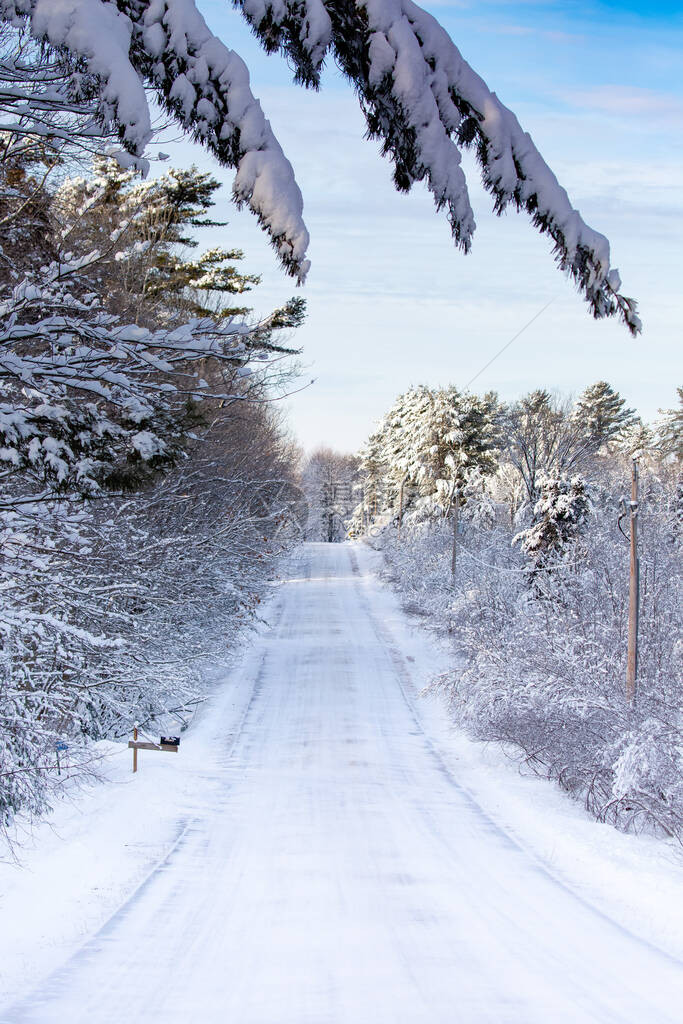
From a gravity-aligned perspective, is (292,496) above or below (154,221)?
below

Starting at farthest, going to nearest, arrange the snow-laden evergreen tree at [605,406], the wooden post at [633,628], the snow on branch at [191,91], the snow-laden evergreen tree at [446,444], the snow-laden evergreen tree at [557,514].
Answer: the snow-laden evergreen tree at [605,406], the snow-laden evergreen tree at [446,444], the snow-laden evergreen tree at [557,514], the wooden post at [633,628], the snow on branch at [191,91]

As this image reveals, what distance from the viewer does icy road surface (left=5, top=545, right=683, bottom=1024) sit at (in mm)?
6137

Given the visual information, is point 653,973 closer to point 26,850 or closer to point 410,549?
point 26,850

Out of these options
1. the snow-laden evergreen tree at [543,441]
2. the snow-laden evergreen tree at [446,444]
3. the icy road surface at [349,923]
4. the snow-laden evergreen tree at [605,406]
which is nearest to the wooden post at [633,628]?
the icy road surface at [349,923]

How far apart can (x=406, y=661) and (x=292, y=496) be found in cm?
1392

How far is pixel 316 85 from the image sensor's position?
8.48 ft

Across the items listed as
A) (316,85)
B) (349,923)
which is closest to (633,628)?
(349,923)

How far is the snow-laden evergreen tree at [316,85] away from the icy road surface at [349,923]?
5631mm

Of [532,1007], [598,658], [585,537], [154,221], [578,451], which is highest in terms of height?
[154,221]

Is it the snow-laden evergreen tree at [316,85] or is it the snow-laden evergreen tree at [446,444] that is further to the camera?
the snow-laden evergreen tree at [446,444]

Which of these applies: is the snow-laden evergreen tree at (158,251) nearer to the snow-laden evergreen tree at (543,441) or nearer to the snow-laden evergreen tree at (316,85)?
the snow-laden evergreen tree at (316,85)

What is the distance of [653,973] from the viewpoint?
7059 millimetres

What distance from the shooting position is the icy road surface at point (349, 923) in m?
6.14

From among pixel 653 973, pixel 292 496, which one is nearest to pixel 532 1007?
pixel 653 973
